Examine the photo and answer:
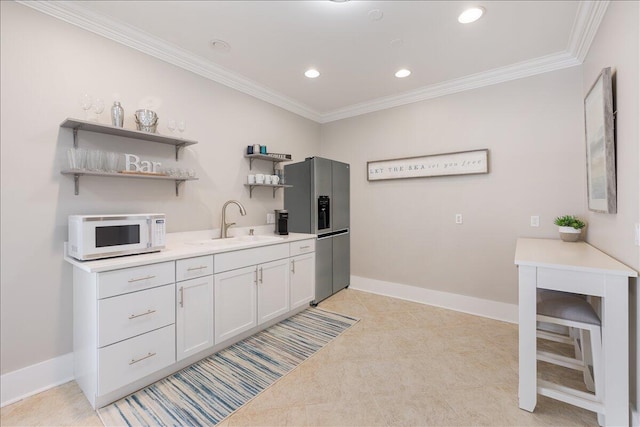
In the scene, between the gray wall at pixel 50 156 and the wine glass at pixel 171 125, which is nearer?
the gray wall at pixel 50 156

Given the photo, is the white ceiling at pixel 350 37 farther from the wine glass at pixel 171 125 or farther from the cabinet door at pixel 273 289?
the cabinet door at pixel 273 289

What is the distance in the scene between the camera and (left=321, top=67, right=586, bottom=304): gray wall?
2.72 m

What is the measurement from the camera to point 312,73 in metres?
3.06

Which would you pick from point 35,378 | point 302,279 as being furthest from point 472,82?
point 35,378

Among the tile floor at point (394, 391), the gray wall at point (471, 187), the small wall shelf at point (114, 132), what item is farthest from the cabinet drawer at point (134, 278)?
the gray wall at point (471, 187)

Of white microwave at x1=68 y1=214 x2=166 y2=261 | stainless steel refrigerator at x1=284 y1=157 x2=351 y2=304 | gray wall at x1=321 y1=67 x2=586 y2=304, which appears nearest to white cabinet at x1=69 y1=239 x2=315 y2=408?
white microwave at x1=68 y1=214 x2=166 y2=261

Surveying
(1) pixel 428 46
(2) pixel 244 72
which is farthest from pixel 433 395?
(2) pixel 244 72

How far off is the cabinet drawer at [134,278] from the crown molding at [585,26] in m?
3.45

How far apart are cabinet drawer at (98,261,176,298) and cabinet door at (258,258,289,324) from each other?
870 mm

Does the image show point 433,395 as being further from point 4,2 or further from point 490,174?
point 4,2

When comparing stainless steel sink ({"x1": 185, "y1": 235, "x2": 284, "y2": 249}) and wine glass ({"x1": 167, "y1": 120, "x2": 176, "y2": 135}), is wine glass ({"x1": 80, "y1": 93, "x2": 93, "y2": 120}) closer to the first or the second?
wine glass ({"x1": 167, "y1": 120, "x2": 176, "y2": 135})

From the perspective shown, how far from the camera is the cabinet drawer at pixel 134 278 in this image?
1.68 metres

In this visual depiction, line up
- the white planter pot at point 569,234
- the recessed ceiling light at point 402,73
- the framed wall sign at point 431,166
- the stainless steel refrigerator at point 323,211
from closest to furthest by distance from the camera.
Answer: the white planter pot at point 569,234 < the recessed ceiling light at point 402,73 < the framed wall sign at point 431,166 < the stainless steel refrigerator at point 323,211

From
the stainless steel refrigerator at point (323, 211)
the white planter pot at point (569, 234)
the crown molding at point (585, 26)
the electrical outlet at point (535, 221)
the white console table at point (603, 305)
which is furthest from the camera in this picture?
the stainless steel refrigerator at point (323, 211)
